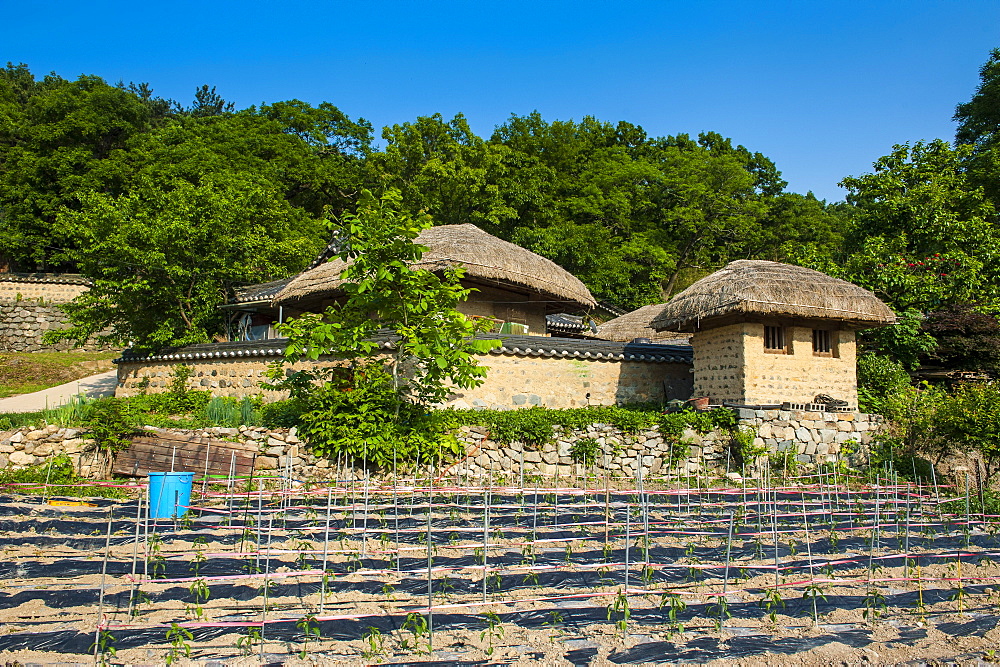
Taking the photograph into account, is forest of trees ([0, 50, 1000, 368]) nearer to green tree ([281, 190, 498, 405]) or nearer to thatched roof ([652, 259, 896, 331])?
thatched roof ([652, 259, 896, 331])

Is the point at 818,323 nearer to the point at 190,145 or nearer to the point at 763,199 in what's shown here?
the point at 763,199

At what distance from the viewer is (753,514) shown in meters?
7.70

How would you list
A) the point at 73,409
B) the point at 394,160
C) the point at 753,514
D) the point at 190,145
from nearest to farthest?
the point at 753,514 < the point at 73,409 < the point at 190,145 < the point at 394,160

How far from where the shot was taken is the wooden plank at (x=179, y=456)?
30.0ft

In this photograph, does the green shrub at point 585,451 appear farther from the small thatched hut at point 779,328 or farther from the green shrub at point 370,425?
the small thatched hut at point 779,328

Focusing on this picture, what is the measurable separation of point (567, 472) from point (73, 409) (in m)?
7.66

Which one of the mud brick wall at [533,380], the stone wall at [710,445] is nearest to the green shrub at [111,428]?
the mud brick wall at [533,380]

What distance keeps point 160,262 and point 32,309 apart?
1264cm

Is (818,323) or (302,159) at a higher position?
(302,159)

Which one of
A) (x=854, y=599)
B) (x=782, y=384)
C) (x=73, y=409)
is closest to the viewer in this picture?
(x=854, y=599)

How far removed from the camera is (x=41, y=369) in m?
18.8

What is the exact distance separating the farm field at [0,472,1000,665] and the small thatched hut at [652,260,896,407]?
394cm

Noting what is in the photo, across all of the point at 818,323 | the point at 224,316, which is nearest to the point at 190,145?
the point at 224,316

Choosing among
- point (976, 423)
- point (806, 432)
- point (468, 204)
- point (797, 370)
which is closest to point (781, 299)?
point (797, 370)
